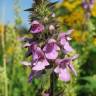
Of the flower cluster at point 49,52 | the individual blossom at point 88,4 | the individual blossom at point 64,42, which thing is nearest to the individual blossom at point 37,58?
the flower cluster at point 49,52

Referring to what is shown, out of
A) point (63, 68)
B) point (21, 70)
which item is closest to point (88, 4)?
point (21, 70)

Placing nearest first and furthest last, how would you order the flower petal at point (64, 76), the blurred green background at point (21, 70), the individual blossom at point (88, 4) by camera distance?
1. the flower petal at point (64, 76)
2. the blurred green background at point (21, 70)
3. the individual blossom at point (88, 4)

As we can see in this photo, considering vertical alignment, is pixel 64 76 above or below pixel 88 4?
above

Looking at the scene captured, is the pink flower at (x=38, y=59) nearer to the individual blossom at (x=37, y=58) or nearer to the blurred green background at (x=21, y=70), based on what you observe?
the individual blossom at (x=37, y=58)

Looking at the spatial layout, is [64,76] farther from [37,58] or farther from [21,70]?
[21,70]

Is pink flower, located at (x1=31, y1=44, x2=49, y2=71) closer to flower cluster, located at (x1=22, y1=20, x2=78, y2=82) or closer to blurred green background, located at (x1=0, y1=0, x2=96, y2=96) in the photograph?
flower cluster, located at (x1=22, y1=20, x2=78, y2=82)

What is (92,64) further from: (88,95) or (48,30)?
(48,30)

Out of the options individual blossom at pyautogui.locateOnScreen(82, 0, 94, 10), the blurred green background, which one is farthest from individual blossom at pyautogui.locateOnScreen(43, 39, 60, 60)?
individual blossom at pyautogui.locateOnScreen(82, 0, 94, 10)
